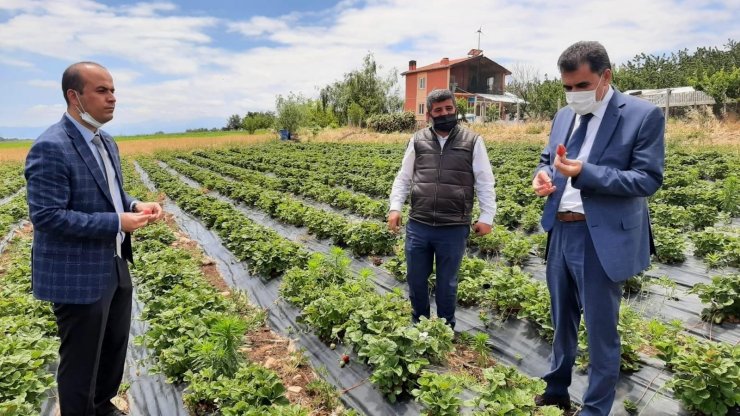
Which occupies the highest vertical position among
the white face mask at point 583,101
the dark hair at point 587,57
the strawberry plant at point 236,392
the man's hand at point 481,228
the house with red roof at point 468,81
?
the house with red roof at point 468,81

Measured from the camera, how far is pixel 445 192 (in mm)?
3736

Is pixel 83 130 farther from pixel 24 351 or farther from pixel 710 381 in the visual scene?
pixel 710 381

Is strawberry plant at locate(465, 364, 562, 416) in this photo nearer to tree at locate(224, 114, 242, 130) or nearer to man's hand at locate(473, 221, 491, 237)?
man's hand at locate(473, 221, 491, 237)

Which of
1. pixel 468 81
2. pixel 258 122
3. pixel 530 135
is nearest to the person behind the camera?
pixel 530 135

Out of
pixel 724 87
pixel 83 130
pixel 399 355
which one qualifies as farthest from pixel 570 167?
pixel 724 87

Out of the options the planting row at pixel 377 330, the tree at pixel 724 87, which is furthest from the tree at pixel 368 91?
the planting row at pixel 377 330

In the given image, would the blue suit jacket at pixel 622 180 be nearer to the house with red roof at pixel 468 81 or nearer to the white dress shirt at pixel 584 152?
the white dress shirt at pixel 584 152

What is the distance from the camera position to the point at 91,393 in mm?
2857

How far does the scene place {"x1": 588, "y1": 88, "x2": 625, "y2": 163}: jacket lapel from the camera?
248 cm

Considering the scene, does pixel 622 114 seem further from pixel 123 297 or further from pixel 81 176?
pixel 123 297

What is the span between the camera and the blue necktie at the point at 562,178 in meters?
2.70

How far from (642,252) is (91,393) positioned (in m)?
3.55

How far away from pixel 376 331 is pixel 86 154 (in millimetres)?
2361

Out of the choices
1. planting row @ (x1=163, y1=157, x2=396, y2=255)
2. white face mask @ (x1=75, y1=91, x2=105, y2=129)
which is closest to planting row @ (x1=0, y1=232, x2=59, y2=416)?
white face mask @ (x1=75, y1=91, x2=105, y2=129)
